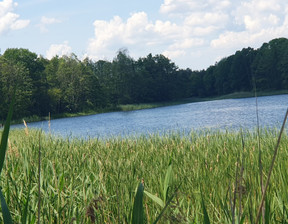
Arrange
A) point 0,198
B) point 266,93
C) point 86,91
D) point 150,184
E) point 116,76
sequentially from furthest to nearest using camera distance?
point 116,76 < point 266,93 < point 86,91 < point 150,184 < point 0,198

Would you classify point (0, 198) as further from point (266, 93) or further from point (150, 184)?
point (266, 93)

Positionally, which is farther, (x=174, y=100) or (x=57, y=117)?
(x=174, y=100)

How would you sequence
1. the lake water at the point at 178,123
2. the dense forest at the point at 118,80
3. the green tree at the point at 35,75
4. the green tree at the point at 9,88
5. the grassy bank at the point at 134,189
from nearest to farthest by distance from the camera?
1. the grassy bank at the point at 134,189
2. the lake water at the point at 178,123
3. the green tree at the point at 9,88
4. the dense forest at the point at 118,80
5. the green tree at the point at 35,75

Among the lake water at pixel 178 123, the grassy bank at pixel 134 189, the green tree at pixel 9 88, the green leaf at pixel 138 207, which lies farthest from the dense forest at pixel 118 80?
the green leaf at pixel 138 207

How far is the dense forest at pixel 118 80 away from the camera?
4344 cm

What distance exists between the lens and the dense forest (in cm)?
4344

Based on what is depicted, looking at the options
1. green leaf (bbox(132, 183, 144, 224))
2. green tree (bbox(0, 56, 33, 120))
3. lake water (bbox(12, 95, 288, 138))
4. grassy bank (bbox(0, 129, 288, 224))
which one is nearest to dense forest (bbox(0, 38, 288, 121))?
green tree (bbox(0, 56, 33, 120))

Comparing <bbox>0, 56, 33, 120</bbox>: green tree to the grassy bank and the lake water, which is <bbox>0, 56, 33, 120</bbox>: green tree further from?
the grassy bank

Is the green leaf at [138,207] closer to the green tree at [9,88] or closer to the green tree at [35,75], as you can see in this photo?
the green tree at [9,88]

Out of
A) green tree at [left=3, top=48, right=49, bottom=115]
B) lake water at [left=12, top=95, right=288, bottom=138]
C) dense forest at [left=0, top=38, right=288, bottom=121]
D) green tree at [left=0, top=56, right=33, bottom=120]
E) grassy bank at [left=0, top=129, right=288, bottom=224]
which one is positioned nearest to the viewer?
grassy bank at [left=0, top=129, right=288, bottom=224]

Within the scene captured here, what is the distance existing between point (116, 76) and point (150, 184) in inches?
2501

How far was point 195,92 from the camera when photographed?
85562 mm

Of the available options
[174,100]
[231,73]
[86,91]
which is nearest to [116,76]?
[86,91]

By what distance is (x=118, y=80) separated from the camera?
214 feet
